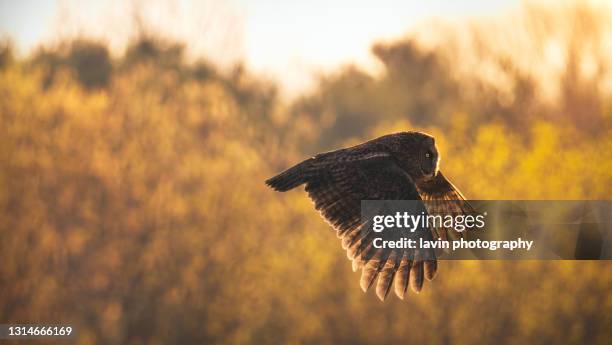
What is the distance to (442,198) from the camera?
552cm

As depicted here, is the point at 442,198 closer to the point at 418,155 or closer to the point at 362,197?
the point at 418,155

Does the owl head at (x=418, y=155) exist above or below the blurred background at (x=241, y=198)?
below

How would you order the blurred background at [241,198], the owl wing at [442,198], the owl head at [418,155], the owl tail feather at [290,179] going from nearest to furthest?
the owl tail feather at [290,179] → the owl head at [418,155] → the owl wing at [442,198] → the blurred background at [241,198]

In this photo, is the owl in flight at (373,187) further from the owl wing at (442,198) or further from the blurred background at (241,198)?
the blurred background at (241,198)

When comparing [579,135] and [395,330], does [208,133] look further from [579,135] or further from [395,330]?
[579,135]

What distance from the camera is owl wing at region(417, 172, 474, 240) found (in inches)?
217

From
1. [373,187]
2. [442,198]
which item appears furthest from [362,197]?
[442,198]

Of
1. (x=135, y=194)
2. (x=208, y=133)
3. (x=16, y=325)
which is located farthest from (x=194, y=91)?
(x=16, y=325)

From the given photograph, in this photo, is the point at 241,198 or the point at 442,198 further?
the point at 241,198

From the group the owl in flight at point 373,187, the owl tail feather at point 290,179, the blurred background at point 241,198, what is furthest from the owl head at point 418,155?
the blurred background at point 241,198

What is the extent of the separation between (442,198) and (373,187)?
1.78ft

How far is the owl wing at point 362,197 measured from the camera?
5.07 meters

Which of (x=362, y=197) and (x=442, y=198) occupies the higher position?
(x=442, y=198)

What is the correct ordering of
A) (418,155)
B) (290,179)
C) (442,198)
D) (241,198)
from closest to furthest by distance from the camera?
(290,179), (418,155), (442,198), (241,198)
